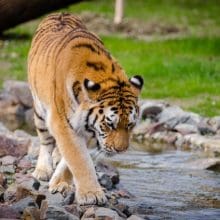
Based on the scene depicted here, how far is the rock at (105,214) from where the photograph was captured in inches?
296

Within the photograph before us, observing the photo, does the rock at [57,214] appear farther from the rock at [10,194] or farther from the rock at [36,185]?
the rock at [36,185]

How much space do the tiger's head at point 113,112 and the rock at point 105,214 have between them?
45 centimetres

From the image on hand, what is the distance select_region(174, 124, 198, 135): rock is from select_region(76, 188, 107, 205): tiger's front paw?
466cm

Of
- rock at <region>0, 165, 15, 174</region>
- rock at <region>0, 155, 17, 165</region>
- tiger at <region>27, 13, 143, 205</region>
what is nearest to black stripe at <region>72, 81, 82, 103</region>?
tiger at <region>27, 13, 143, 205</region>

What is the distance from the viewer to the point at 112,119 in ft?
25.2

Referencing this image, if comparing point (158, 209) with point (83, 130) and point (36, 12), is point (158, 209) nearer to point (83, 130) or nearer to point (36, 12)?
point (83, 130)

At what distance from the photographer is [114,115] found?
25.2ft

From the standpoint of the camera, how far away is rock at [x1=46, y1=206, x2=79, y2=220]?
7289 mm

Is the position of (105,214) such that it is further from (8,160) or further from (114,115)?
(8,160)

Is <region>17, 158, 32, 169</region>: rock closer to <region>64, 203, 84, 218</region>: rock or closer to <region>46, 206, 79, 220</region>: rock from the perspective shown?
<region>64, 203, 84, 218</region>: rock

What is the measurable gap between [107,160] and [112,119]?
10.1 ft

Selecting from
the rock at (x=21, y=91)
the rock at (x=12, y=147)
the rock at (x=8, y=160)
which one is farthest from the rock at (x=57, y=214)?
the rock at (x=21, y=91)

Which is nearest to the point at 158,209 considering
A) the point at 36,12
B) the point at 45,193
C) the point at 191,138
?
the point at 45,193

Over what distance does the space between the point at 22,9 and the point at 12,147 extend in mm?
2540
